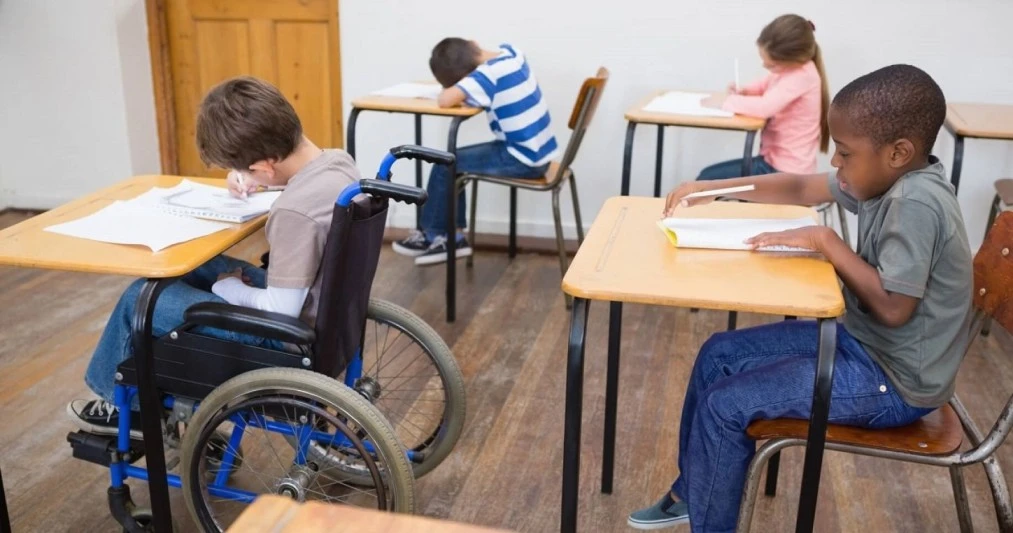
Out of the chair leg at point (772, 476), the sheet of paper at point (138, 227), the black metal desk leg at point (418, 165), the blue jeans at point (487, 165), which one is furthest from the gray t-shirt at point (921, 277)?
the black metal desk leg at point (418, 165)

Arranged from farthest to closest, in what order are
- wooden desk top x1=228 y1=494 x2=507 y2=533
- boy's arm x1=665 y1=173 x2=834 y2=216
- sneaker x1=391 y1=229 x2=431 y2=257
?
sneaker x1=391 y1=229 x2=431 y2=257, boy's arm x1=665 y1=173 x2=834 y2=216, wooden desk top x1=228 y1=494 x2=507 y2=533

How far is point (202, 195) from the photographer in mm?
2066

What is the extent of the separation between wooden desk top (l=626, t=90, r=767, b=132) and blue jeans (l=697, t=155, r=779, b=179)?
0.21m

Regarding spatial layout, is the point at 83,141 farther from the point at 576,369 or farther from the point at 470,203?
the point at 576,369

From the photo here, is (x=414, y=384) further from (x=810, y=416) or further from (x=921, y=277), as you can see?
(x=921, y=277)

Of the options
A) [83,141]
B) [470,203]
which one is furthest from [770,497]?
[83,141]

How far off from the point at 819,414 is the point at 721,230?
1.39 feet

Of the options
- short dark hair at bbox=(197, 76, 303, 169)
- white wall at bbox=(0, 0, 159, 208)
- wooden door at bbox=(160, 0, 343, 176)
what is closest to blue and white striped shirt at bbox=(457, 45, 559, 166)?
wooden door at bbox=(160, 0, 343, 176)

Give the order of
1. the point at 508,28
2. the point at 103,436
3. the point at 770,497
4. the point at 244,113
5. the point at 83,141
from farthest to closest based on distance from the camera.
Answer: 1. the point at 83,141
2. the point at 508,28
3. the point at 770,497
4. the point at 103,436
5. the point at 244,113

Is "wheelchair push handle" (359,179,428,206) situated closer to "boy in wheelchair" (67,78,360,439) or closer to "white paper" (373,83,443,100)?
"boy in wheelchair" (67,78,360,439)

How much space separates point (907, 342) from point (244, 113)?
1.23m

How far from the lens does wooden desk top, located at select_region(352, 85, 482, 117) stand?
3150 mm

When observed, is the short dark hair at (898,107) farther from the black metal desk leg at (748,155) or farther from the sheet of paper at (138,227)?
the black metal desk leg at (748,155)

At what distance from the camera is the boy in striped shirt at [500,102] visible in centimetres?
324
